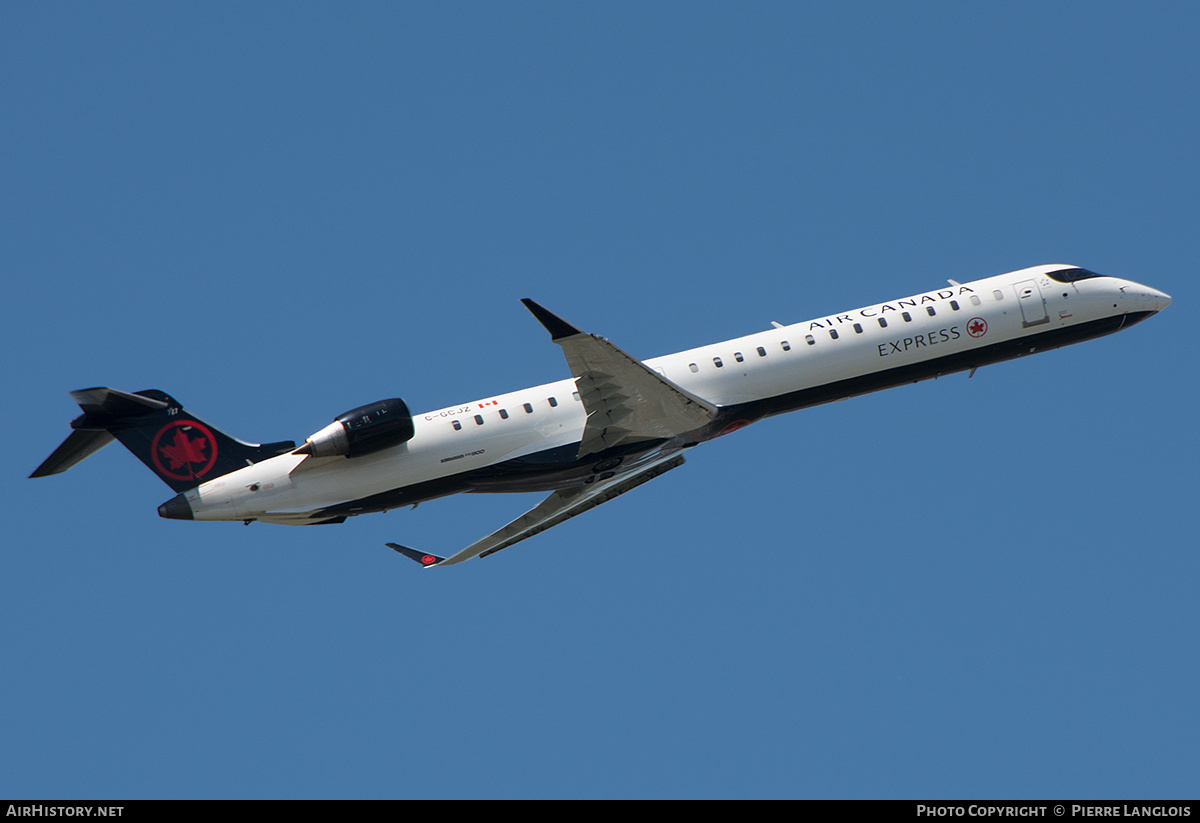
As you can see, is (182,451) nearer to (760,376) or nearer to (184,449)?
(184,449)

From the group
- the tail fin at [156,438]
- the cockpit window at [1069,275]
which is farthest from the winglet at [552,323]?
the cockpit window at [1069,275]

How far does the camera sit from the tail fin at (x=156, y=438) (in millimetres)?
28406

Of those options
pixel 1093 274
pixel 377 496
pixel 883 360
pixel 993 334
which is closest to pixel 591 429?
pixel 377 496

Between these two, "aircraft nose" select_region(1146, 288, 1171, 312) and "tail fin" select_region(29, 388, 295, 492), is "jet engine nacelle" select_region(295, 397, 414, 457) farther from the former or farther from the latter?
"aircraft nose" select_region(1146, 288, 1171, 312)

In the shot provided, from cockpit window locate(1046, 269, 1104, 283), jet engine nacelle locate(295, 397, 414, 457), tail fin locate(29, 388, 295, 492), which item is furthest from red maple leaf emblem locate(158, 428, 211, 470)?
cockpit window locate(1046, 269, 1104, 283)

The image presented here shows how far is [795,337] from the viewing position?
102ft

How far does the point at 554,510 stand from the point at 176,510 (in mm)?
9472

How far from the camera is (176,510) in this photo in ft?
93.1

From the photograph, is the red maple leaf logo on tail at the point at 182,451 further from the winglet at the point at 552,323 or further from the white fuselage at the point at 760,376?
the winglet at the point at 552,323

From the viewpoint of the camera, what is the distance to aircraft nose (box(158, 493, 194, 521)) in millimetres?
28375

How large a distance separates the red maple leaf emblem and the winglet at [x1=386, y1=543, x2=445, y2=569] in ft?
18.9
